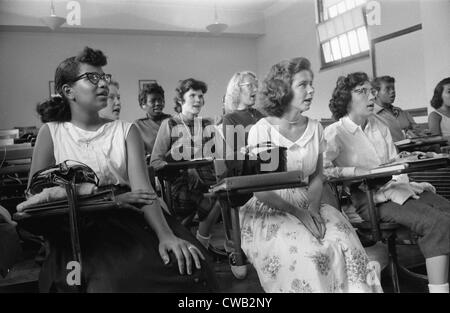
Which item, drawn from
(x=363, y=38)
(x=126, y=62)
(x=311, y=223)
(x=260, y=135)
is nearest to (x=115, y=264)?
(x=311, y=223)

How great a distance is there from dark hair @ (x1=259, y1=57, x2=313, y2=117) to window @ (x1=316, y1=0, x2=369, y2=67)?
1.96 ft

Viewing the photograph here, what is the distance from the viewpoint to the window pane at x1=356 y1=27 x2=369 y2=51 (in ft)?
7.28

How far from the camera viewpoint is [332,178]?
1.84m

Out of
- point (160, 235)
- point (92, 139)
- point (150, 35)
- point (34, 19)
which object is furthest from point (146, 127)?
point (160, 235)

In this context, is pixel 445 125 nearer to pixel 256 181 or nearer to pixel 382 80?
pixel 382 80

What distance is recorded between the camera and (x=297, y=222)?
4.78 feet

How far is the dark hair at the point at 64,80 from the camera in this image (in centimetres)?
128

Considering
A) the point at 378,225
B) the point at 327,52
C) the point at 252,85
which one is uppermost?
the point at 327,52

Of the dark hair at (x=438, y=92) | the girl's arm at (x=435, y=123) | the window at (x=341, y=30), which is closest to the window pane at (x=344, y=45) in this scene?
the window at (x=341, y=30)

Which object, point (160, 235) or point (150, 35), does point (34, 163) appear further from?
point (150, 35)

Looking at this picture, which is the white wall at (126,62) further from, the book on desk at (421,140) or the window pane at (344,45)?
the book on desk at (421,140)

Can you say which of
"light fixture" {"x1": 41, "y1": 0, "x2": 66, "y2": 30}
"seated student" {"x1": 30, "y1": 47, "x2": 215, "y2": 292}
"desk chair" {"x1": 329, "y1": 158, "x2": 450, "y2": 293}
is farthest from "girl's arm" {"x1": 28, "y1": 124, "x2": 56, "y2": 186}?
"desk chair" {"x1": 329, "y1": 158, "x2": 450, "y2": 293}

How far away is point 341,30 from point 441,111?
778 mm

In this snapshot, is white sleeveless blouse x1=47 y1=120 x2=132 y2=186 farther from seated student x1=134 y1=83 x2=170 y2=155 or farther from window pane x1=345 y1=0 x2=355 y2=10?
window pane x1=345 y1=0 x2=355 y2=10
